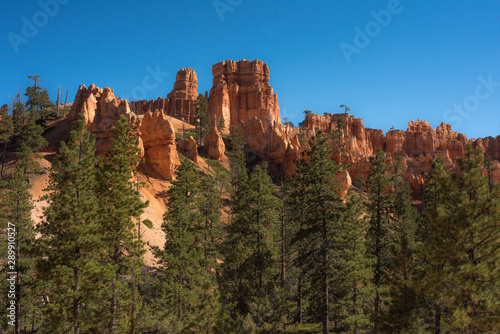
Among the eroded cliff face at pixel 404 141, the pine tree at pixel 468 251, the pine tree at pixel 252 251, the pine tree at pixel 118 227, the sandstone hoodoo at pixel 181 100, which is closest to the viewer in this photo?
the pine tree at pixel 468 251

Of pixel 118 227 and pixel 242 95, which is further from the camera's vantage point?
pixel 242 95

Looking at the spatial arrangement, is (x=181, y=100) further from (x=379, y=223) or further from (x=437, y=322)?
(x=437, y=322)

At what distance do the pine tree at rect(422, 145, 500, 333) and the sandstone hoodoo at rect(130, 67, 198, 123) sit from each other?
95540 mm

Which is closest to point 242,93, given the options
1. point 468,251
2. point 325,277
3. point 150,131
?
point 150,131

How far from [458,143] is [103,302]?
402ft

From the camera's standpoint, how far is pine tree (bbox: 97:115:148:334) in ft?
51.5

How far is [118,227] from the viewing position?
52.4 feet

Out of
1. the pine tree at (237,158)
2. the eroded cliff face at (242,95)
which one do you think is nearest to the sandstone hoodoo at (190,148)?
the pine tree at (237,158)

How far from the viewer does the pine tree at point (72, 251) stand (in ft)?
49.6

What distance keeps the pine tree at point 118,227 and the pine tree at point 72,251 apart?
44cm

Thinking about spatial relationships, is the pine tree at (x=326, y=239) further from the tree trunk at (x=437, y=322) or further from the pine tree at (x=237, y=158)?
the pine tree at (x=237, y=158)

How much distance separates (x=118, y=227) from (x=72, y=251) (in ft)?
7.53

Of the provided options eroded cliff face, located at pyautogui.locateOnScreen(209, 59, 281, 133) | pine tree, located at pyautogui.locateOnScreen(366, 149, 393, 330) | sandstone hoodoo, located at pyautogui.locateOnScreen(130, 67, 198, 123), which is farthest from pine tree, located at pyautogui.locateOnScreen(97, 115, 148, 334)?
sandstone hoodoo, located at pyautogui.locateOnScreen(130, 67, 198, 123)

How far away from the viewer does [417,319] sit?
1327 centimetres
